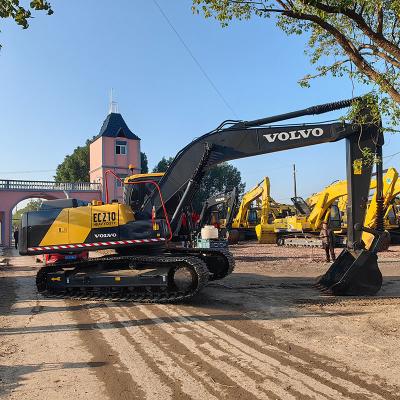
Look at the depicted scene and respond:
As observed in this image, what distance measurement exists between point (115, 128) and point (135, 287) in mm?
40865

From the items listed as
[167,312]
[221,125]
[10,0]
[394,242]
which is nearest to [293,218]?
[394,242]

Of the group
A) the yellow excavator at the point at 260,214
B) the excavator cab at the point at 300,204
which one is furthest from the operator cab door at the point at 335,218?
the yellow excavator at the point at 260,214

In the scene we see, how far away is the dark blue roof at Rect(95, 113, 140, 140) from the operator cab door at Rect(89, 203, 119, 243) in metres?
38.8

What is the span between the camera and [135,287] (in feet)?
31.1

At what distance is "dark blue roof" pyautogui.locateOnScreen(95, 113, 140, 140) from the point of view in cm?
4766

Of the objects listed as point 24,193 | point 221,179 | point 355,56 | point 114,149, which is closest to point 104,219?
point 355,56

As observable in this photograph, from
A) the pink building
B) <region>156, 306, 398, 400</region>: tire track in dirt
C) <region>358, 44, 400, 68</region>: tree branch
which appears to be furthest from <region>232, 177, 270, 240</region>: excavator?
<region>156, 306, 398, 400</region>: tire track in dirt

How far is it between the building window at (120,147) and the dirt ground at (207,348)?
38.2 meters

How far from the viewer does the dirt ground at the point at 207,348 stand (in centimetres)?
458

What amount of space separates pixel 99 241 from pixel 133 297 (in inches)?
55.5

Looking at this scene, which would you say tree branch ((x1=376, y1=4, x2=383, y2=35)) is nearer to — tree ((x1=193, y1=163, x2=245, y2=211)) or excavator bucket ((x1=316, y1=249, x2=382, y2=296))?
excavator bucket ((x1=316, y1=249, x2=382, y2=296))

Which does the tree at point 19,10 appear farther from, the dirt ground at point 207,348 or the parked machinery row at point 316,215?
the parked machinery row at point 316,215

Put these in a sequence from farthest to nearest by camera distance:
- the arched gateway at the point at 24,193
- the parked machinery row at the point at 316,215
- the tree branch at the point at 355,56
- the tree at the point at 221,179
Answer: the tree at the point at 221,179 < the arched gateway at the point at 24,193 < the parked machinery row at the point at 316,215 < the tree branch at the point at 355,56

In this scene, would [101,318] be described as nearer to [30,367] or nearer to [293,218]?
[30,367]
